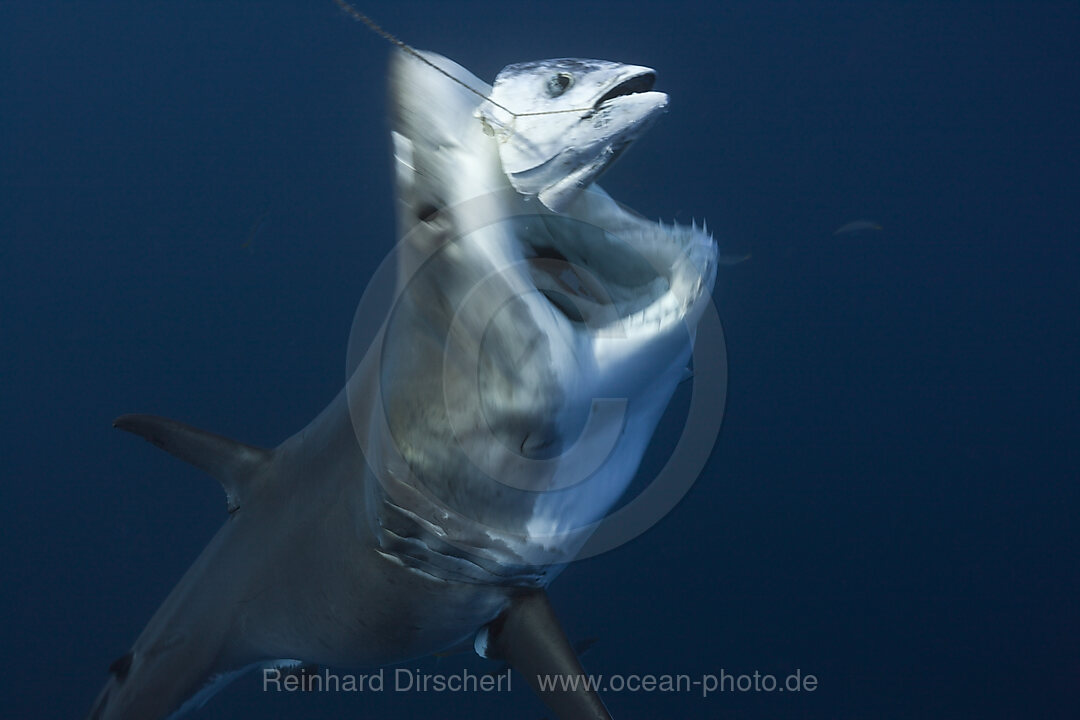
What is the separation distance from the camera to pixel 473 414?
3.89 ft

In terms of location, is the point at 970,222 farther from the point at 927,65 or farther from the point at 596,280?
the point at 596,280

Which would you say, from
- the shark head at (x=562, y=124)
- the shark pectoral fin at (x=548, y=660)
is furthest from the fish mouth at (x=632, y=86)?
the shark pectoral fin at (x=548, y=660)

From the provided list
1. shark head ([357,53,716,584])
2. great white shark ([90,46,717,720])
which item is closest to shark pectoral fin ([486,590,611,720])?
great white shark ([90,46,717,720])

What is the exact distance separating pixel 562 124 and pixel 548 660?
1311mm

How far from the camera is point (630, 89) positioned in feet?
3.60

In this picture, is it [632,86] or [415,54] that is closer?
[415,54]

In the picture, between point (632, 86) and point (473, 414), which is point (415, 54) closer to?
point (632, 86)

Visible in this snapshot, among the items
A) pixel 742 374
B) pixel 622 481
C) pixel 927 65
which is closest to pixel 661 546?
pixel 742 374

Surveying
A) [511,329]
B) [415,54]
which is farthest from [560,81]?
[511,329]

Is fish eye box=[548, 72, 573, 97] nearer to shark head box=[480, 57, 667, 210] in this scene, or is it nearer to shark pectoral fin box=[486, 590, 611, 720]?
shark head box=[480, 57, 667, 210]

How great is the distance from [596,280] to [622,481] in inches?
22.9

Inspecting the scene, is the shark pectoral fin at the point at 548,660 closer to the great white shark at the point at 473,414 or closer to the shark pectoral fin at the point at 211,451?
the great white shark at the point at 473,414

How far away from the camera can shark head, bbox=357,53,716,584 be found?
0.96 m

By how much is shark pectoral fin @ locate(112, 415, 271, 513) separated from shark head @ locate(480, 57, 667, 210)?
54.5 inches
